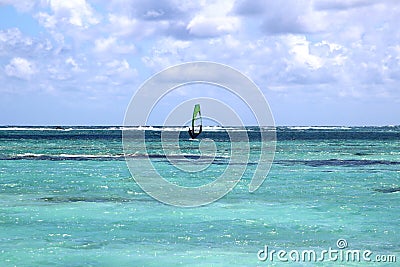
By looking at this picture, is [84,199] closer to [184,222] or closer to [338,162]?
[184,222]

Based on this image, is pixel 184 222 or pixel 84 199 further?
pixel 84 199

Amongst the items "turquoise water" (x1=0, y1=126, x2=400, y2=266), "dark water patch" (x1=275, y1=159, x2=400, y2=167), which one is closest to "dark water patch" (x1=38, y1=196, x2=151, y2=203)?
"turquoise water" (x1=0, y1=126, x2=400, y2=266)

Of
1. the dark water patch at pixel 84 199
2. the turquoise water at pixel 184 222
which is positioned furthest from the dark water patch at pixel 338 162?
the dark water patch at pixel 84 199

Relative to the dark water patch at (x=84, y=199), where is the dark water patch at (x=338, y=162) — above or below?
above

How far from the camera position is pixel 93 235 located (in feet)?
65.3

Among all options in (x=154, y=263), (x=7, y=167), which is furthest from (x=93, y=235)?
(x=7, y=167)

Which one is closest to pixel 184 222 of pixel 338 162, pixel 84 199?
pixel 84 199

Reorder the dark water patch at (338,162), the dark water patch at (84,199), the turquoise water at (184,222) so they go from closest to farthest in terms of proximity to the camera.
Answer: the turquoise water at (184,222), the dark water patch at (84,199), the dark water patch at (338,162)

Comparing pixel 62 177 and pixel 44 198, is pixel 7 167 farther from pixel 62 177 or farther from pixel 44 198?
pixel 44 198

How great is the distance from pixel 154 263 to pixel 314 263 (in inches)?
155

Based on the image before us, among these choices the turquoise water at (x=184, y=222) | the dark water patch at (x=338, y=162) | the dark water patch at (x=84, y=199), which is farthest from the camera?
the dark water patch at (x=338, y=162)

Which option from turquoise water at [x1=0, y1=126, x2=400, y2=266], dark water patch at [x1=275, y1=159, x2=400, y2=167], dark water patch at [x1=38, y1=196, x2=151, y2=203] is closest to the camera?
turquoise water at [x1=0, y1=126, x2=400, y2=266]

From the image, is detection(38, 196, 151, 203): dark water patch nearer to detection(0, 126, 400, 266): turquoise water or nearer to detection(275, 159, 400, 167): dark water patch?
detection(0, 126, 400, 266): turquoise water

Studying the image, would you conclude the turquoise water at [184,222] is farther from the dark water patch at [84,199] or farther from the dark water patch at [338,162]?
the dark water patch at [338,162]
